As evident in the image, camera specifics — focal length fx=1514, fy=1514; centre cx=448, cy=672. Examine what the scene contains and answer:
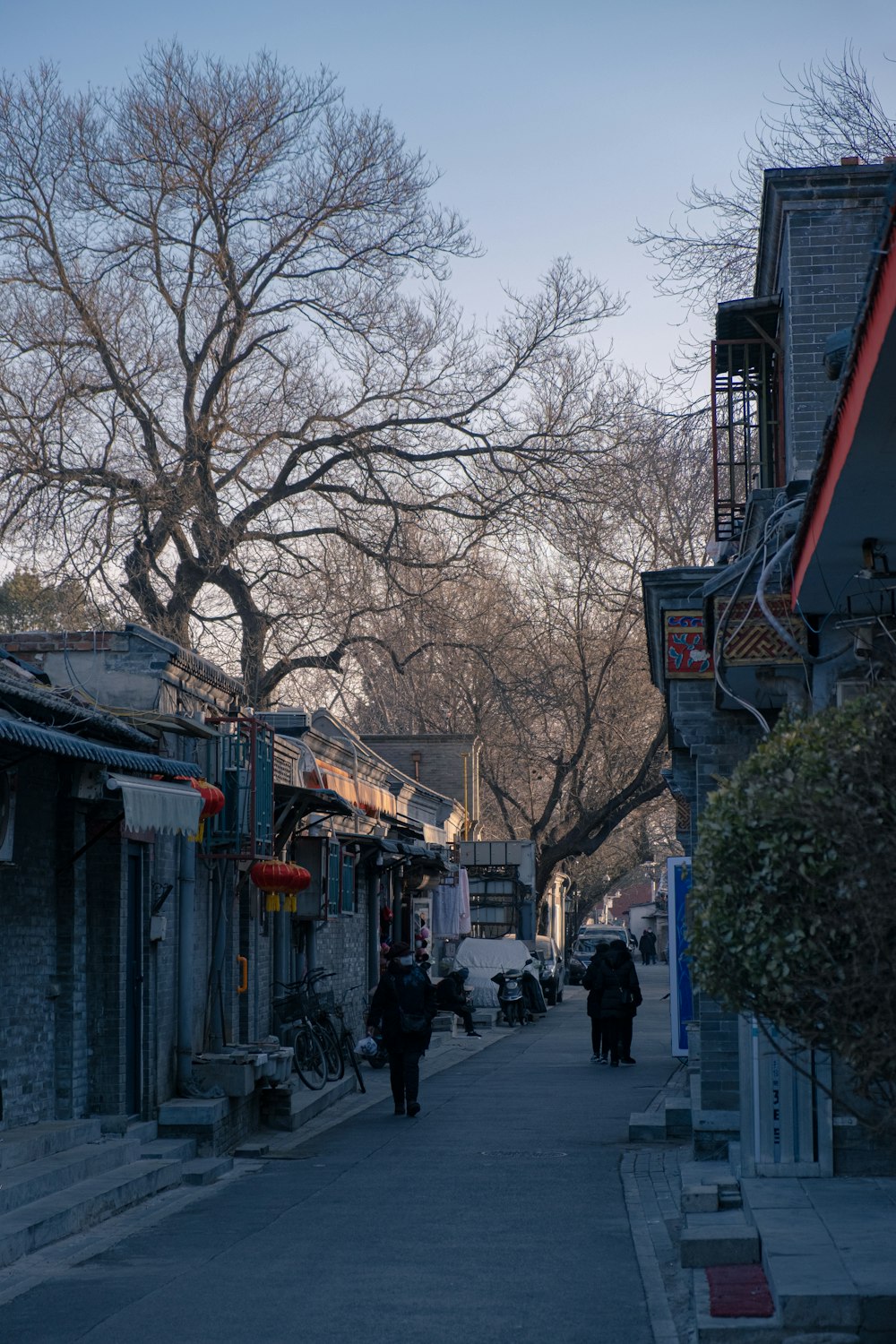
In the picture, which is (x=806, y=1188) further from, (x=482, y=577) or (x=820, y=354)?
(x=482, y=577)

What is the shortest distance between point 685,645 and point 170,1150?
5819 mm

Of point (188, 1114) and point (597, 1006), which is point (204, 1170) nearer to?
point (188, 1114)

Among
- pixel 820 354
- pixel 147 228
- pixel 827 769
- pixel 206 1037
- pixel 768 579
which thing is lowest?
pixel 206 1037

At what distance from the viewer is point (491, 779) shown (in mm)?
47625

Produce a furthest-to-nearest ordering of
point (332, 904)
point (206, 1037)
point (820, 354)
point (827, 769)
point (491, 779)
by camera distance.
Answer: point (491, 779) → point (332, 904) → point (206, 1037) → point (820, 354) → point (827, 769)

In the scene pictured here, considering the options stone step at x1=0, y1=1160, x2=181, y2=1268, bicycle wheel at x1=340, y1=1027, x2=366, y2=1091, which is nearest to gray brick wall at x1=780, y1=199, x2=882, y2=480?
stone step at x1=0, y1=1160, x2=181, y2=1268

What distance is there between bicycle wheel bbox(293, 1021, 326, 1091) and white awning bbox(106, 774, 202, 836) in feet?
22.5

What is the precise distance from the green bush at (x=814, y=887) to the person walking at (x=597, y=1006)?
14.6 meters

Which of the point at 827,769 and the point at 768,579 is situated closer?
the point at 827,769

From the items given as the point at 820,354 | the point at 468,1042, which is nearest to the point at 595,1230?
the point at 820,354

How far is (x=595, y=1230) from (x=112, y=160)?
2191cm

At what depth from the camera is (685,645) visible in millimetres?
11555

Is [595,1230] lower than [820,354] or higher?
lower

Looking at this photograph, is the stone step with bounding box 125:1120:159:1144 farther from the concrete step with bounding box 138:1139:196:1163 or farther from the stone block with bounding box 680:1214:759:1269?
the stone block with bounding box 680:1214:759:1269
